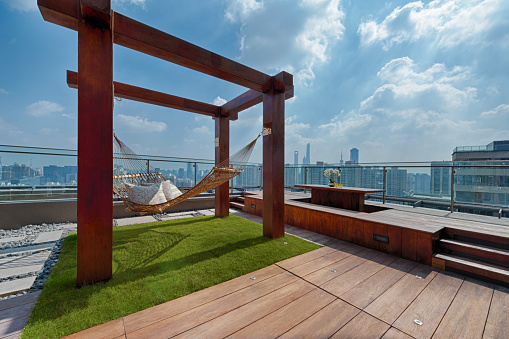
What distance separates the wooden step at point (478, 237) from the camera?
1852 millimetres

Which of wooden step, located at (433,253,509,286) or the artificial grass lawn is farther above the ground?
wooden step, located at (433,253,509,286)

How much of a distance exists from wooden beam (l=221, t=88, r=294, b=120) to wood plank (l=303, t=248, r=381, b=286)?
7.61ft

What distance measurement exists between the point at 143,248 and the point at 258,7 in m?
5.37

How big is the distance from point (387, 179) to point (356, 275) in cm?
288

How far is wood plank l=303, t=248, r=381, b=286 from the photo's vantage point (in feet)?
5.57

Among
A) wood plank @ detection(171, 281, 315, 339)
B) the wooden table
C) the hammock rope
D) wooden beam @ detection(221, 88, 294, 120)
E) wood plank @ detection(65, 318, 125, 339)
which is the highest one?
wooden beam @ detection(221, 88, 294, 120)

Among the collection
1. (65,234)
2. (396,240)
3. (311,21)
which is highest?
(311,21)

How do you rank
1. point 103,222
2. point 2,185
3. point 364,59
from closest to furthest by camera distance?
point 103,222, point 2,185, point 364,59

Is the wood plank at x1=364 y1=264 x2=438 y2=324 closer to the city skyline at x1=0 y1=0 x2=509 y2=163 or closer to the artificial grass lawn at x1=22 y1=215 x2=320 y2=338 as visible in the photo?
the artificial grass lawn at x1=22 y1=215 x2=320 y2=338

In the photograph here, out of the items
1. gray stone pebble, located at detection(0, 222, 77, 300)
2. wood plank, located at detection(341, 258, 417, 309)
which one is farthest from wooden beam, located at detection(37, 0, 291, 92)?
wood plank, located at detection(341, 258, 417, 309)

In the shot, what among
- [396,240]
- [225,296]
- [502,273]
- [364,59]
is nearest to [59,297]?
[225,296]

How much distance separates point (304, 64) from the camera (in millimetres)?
5996

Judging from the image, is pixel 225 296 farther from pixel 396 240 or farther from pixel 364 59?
pixel 364 59

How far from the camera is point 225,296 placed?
1.45 meters
